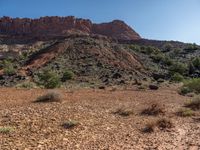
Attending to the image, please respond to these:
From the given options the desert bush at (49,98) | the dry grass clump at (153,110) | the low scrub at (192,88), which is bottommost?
the low scrub at (192,88)

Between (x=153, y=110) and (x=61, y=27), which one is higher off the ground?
(x=61, y=27)

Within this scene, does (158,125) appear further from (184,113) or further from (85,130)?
(184,113)

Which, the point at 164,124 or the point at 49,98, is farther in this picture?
the point at 49,98

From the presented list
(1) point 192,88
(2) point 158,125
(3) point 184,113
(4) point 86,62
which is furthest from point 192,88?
(4) point 86,62

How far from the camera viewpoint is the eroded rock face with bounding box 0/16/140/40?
129625 millimetres

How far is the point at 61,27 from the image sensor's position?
132000mm

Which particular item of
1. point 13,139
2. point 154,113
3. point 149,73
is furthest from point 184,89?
point 149,73

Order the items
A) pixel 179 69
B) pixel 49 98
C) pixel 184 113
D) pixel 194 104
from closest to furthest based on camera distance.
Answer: pixel 184 113 < pixel 49 98 < pixel 194 104 < pixel 179 69

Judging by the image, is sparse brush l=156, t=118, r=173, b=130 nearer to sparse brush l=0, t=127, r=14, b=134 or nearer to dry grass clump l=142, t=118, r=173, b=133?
dry grass clump l=142, t=118, r=173, b=133

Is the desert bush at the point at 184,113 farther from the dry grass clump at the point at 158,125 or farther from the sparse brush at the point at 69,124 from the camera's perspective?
the sparse brush at the point at 69,124

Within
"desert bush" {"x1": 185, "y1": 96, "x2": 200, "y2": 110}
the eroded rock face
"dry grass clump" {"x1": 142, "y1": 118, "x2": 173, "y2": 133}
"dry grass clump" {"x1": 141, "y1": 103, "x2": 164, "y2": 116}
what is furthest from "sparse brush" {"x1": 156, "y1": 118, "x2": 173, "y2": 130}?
the eroded rock face

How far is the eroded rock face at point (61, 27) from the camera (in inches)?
5103

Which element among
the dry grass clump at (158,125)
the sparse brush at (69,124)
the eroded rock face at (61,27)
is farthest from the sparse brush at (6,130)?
the eroded rock face at (61,27)

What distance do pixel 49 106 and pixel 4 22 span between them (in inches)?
4960
